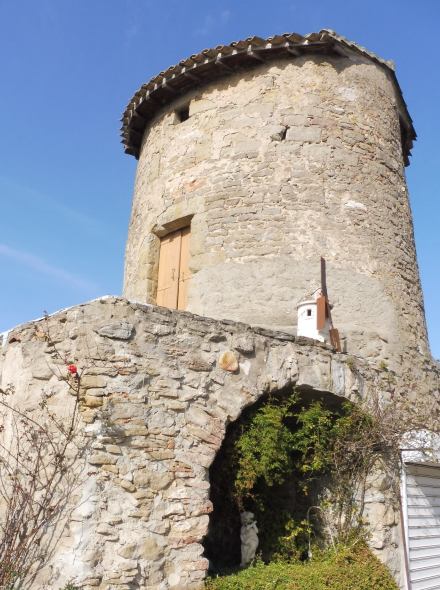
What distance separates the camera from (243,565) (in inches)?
241

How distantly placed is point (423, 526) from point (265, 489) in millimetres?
2019

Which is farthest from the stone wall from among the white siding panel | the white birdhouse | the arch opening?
the white siding panel

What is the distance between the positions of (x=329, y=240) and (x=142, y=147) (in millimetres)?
4075

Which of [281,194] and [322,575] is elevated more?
[281,194]

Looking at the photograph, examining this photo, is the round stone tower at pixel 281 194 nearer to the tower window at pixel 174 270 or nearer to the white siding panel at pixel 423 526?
the tower window at pixel 174 270

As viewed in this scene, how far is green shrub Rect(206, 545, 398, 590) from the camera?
211 inches

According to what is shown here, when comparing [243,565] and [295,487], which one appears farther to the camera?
[295,487]

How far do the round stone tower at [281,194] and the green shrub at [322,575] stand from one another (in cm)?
248

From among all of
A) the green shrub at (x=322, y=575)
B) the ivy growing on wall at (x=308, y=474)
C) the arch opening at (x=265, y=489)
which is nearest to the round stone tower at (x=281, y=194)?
the ivy growing on wall at (x=308, y=474)

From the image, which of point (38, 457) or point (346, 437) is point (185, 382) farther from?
point (346, 437)

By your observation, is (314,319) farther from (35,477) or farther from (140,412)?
(35,477)

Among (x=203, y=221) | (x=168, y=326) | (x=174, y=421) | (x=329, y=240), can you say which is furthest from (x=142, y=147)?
(x=174, y=421)

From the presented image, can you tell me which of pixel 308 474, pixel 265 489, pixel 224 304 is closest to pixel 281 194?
pixel 224 304

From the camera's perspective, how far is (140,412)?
16.8 feet
